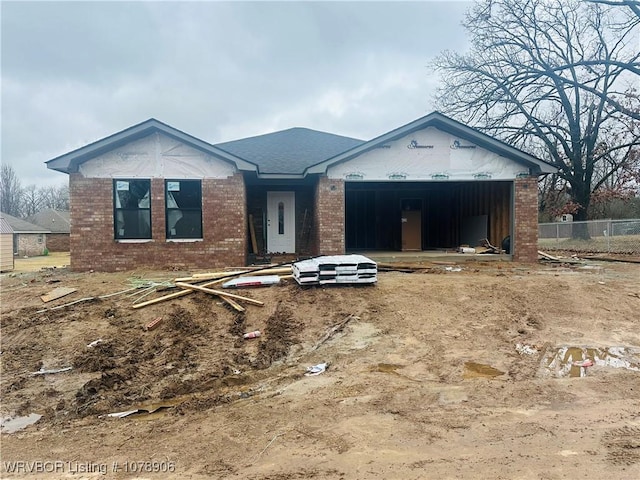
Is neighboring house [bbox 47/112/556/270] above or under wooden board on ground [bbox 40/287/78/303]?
above

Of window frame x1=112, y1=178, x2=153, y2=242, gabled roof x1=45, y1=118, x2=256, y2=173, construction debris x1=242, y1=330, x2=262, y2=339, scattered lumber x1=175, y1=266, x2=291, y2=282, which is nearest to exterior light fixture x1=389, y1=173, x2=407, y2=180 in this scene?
gabled roof x1=45, y1=118, x2=256, y2=173

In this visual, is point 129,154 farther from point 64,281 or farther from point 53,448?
point 53,448

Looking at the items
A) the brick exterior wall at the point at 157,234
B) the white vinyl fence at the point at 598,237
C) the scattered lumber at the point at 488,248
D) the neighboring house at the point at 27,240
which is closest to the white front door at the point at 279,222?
the brick exterior wall at the point at 157,234

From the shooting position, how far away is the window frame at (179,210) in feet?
41.8

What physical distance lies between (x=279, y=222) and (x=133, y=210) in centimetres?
531

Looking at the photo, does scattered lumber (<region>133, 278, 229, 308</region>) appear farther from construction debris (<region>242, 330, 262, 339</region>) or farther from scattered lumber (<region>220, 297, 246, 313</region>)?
construction debris (<region>242, 330, 262, 339</region>)

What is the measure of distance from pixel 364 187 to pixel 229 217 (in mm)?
7531

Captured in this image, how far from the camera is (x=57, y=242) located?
143ft

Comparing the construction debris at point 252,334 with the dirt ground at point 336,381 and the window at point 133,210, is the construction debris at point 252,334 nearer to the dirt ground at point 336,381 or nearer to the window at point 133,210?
the dirt ground at point 336,381

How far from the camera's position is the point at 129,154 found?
12.5m

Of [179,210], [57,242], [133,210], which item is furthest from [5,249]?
[57,242]

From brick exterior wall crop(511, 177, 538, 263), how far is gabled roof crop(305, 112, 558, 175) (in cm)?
49

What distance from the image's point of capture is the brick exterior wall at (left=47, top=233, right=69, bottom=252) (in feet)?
142

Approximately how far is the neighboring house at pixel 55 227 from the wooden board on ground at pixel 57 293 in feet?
129
